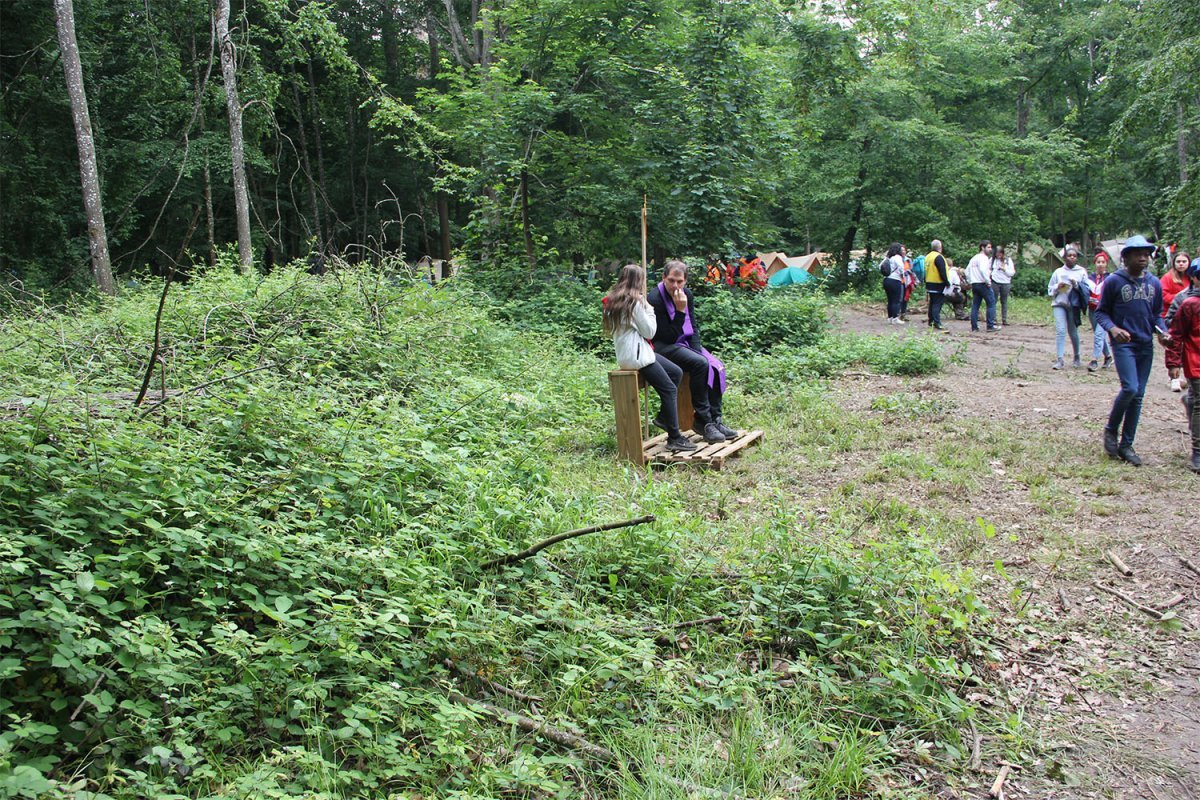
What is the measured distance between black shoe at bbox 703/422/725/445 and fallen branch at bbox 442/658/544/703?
4420 millimetres

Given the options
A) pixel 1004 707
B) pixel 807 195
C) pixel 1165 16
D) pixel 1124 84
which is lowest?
pixel 1004 707

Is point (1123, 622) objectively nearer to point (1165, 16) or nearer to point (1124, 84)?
point (1165, 16)

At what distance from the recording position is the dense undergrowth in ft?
9.57

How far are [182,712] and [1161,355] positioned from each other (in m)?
15.7

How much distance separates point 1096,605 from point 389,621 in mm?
4010

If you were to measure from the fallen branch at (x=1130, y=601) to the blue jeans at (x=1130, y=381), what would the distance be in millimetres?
2991

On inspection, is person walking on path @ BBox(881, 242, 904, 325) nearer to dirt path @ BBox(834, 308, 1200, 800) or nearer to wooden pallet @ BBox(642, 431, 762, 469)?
dirt path @ BBox(834, 308, 1200, 800)

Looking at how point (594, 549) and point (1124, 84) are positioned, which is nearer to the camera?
point (594, 549)

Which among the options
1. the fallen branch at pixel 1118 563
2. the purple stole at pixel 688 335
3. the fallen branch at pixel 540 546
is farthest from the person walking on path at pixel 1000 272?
the fallen branch at pixel 540 546

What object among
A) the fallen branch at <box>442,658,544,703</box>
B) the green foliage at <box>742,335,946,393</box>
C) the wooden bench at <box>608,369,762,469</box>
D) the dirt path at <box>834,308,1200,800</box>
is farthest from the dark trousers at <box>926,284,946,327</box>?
the fallen branch at <box>442,658,544,703</box>

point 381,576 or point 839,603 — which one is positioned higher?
point 381,576

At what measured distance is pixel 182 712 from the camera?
3.01m

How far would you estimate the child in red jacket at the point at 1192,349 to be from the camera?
7.14 m

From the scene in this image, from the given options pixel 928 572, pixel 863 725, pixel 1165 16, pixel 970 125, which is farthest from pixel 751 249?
pixel 970 125
